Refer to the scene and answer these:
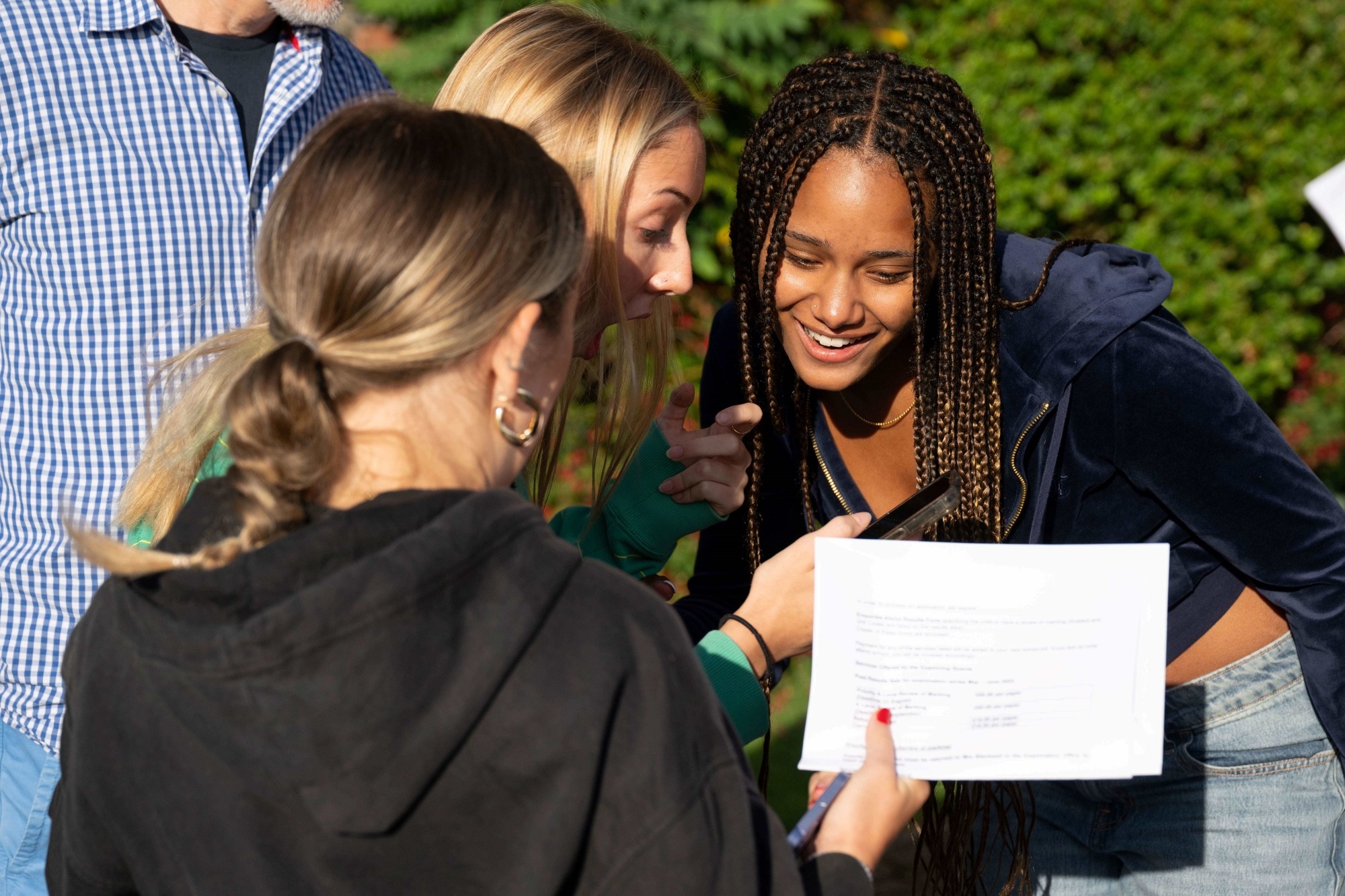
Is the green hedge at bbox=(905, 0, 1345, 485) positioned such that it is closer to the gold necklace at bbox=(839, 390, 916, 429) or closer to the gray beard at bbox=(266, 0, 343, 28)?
the gold necklace at bbox=(839, 390, 916, 429)

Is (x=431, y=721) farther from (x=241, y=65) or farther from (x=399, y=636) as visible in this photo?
(x=241, y=65)

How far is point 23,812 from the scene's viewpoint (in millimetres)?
2406

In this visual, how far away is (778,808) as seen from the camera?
174 inches

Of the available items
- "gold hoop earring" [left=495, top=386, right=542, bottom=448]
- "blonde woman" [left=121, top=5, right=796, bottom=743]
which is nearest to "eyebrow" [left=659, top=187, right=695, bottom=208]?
"blonde woman" [left=121, top=5, right=796, bottom=743]

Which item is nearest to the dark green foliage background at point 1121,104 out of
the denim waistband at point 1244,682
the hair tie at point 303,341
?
the denim waistband at point 1244,682

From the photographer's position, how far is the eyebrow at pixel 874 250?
2348 millimetres

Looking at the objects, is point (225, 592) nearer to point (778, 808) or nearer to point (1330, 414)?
point (778, 808)

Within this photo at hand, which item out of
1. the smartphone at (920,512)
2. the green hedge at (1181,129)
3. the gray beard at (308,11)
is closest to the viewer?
the smartphone at (920,512)

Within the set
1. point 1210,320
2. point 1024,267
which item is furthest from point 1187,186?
point 1024,267

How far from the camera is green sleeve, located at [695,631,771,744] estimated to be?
6.41 feet

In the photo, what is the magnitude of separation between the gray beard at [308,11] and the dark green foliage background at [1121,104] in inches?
124

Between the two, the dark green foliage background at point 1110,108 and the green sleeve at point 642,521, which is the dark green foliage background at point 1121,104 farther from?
the green sleeve at point 642,521

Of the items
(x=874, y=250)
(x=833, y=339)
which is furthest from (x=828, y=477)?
Answer: (x=874, y=250)

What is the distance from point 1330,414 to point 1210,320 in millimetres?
1007
